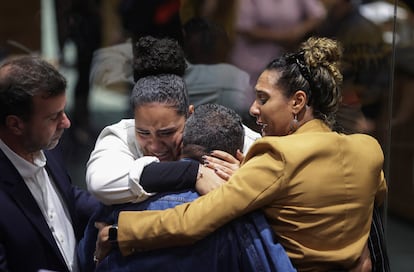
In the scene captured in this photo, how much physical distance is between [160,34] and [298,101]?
1885 millimetres

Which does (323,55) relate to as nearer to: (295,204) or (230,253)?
(295,204)

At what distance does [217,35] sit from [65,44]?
1139 millimetres

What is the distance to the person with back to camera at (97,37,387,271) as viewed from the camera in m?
2.75

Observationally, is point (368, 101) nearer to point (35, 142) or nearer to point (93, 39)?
point (93, 39)

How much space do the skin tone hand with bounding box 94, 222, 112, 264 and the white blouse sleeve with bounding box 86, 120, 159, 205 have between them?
0.08m

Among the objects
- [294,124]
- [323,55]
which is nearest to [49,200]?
[294,124]

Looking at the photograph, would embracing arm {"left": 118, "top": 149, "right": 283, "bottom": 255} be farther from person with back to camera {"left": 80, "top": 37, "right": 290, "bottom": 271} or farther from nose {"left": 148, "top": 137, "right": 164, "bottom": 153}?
nose {"left": 148, "top": 137, "right": 164, "bottom": 153}

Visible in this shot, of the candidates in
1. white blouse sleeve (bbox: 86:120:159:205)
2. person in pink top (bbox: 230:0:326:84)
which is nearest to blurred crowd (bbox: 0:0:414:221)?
person in pink top (bbox: 230:0:326:84)

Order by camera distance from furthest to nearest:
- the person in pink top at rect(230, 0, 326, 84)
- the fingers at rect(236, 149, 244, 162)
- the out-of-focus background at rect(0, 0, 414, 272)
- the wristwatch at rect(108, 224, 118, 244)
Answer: the person in pink top at rect(230, 0, 326, 84) → the out-of-focus background at rect(0, 0, 414, 272) → the fingers at rect(236, 149, 244, 162) → the wristwatch at rect(108, 224, 118, 244)

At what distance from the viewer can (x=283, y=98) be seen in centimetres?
293

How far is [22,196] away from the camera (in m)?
3.13

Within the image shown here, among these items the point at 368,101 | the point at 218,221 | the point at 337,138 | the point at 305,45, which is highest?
the point at 305,45

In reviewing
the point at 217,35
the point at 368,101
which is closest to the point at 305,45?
the point at 217,35

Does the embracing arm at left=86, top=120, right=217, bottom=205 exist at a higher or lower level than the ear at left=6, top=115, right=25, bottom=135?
lower
